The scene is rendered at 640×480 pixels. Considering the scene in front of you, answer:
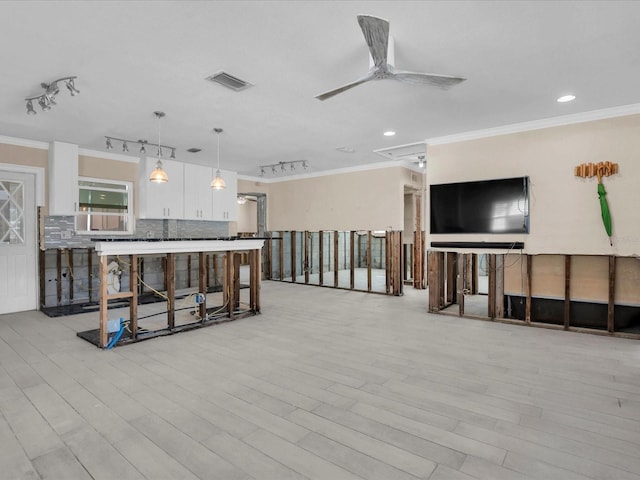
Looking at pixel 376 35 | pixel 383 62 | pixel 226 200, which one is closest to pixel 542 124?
pixel 383 62

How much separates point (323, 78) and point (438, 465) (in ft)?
10.9

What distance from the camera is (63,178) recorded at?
5.87 m

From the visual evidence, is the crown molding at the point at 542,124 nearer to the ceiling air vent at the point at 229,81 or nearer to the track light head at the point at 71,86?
the ceiling air vent at the point at 229,81

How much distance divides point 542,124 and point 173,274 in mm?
5351

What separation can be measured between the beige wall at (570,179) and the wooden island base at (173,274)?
344cm

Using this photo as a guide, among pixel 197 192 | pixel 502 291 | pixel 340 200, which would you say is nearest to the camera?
pixel 502 291

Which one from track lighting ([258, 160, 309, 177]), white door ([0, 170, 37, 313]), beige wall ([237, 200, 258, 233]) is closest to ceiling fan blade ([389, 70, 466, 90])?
track lighting ([258, 160, 309, 177])

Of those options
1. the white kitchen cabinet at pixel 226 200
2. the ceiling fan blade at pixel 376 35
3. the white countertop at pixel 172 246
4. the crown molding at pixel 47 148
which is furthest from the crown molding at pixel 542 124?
the crown molding at pixel 47 148

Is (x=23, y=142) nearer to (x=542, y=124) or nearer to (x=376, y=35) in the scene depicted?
(x=376, y=35)

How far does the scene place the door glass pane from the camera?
18.2 ft

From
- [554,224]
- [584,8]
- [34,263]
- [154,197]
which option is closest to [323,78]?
[584,8]

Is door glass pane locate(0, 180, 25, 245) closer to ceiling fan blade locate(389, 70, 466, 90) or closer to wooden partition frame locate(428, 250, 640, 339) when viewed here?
ceiling fan blade locate(389, 70, 466, 90)

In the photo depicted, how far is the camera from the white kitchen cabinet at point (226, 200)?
8117mm

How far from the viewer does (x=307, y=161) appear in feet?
24.6
